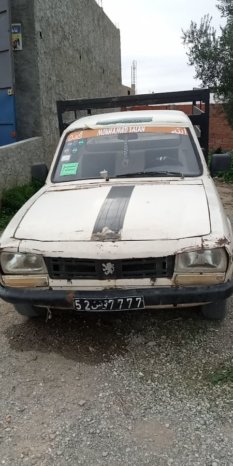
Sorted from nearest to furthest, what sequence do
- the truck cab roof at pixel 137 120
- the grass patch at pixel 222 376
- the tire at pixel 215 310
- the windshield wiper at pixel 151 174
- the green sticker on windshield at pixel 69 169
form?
the grass patch at pixel 222 376, the tire at pixel 215 310, the windshield wiper at pixel 151 174, the green sticker on windshield at pixel 69 169, the truck cab roof at pixel 137 120

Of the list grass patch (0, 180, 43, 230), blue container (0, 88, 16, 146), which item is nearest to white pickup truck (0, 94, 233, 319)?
grass patch (0, 180, 43, 230)

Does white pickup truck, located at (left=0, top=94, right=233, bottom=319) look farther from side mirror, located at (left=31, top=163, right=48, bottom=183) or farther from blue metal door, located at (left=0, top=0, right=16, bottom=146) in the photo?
blue metal door, located at (left=0, top=0, right=16, bottom=146)

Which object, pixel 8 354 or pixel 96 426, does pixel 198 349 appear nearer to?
pixel 96 426

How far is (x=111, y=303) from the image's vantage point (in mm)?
3166

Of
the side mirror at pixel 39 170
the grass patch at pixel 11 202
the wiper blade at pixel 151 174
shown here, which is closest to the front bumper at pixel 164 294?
the wiper blade at pixel 151 174

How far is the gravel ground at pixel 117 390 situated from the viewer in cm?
250

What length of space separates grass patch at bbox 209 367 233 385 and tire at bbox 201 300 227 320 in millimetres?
542

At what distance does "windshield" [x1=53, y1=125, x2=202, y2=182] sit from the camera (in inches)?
170

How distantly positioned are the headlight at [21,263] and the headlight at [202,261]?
3.15ft

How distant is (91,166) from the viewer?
4453mm

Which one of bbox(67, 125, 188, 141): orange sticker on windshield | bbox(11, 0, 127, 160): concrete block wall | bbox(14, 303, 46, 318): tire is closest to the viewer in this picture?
bbox(14, 303, 46, 318): tire

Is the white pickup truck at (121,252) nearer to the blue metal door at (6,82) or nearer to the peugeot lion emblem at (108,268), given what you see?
the peugeot lion emblem at (108,268)

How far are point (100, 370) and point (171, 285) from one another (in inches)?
30.6

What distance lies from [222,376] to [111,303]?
0.88 m
